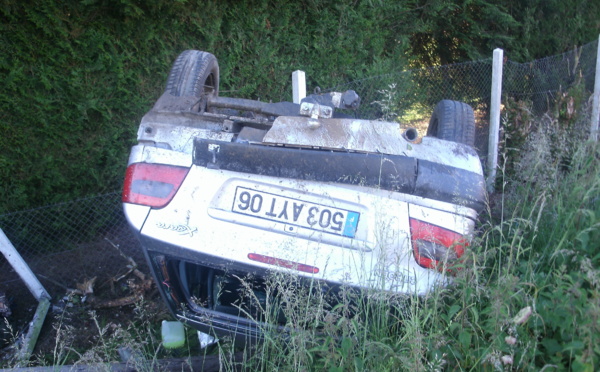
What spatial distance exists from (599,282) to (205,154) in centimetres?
198

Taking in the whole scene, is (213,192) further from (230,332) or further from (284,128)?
(230,332)

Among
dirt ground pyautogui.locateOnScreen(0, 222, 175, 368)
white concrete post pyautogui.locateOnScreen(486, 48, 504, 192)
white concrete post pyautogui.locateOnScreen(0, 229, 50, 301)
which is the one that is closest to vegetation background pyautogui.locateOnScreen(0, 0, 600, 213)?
dirt ground pyautogui.locateOnScreen(0, 222, 175, 368)

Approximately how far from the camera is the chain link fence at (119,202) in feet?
14.6

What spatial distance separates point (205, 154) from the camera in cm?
248

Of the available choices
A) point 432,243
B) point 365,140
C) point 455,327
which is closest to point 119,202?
point 365,140

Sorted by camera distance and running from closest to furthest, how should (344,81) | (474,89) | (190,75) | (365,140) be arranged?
(365,140) → (190,75) → (474,89) → (344,81)

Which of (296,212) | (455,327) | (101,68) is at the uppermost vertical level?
(101,68)

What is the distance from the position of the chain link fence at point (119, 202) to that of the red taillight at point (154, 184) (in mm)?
1441

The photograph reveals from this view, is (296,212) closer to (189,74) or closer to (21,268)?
(189,74)

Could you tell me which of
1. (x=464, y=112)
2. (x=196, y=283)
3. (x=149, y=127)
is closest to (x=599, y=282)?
(x=464, y=112)

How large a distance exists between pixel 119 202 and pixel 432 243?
12.4ft

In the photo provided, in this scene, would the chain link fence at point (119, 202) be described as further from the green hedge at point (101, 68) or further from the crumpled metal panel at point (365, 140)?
the crumpled metal panel at point (365, 140)

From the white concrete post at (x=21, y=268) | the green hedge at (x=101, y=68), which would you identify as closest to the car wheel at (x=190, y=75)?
the green hedge at (x=101, y=68)

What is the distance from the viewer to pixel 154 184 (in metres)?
2.51
